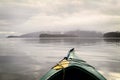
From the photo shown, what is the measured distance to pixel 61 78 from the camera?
7574 millimetres

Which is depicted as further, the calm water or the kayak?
the calm water

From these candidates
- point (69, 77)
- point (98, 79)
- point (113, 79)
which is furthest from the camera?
point (113, 79)

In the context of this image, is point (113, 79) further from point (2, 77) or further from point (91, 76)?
point (2, 77)

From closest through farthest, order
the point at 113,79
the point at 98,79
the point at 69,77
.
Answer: the point at 98,79 → the point at 69,77 → the point at 113,79

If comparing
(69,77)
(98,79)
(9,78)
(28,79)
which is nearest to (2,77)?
(9,78)

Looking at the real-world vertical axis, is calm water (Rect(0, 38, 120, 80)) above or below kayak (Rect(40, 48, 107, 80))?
below

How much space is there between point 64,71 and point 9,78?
Result: 19.1 feet

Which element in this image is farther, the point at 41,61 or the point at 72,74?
the point at 41,61

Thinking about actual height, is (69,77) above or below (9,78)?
above

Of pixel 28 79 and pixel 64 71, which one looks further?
pixel 28 79

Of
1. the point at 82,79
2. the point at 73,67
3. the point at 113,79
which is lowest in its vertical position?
the point at 113,79

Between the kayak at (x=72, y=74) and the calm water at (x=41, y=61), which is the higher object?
the kayak at (x=72, y=74)

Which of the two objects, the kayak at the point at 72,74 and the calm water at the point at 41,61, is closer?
the kayak at the point at 72,74

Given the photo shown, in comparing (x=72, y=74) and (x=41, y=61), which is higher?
(x=72, y=74)
